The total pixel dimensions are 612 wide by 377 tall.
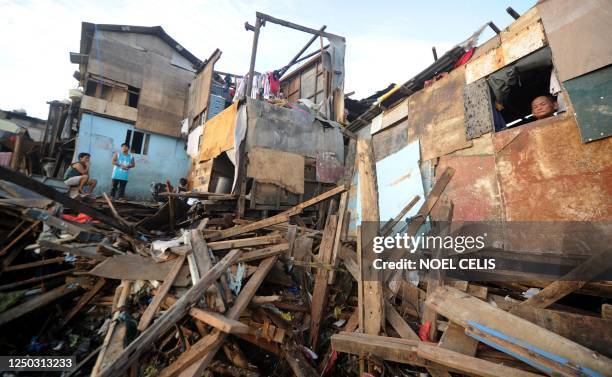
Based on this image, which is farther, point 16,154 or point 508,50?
point 16,154

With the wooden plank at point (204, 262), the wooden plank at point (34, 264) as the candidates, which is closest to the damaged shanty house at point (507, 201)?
the wooden plank at point (204, 262)

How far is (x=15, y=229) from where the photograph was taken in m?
4.48

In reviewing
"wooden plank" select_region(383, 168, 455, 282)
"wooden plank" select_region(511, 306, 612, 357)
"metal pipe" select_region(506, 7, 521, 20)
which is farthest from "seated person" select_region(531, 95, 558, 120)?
"wooden plank" select_region(511, 306, 612, 357)

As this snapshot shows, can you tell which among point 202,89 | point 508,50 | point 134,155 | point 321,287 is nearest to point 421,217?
point 321,287

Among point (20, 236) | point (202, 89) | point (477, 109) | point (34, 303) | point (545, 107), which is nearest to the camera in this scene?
point (34, 303)

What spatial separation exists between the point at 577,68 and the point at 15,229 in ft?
31.1

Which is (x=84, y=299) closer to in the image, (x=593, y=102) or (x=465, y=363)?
(x=465, y=363)

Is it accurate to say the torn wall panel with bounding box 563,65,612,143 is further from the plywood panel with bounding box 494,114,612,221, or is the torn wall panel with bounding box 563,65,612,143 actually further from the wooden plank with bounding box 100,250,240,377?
the wooden plank with bounding box 100,250,240,377

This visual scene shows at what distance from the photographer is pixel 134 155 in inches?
501

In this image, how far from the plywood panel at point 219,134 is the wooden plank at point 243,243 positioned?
18.4ft

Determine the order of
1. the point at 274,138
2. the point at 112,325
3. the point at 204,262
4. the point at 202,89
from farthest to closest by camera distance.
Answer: the point at 202,89
the point at 274,138
the point at 204,262
the point at 112,325

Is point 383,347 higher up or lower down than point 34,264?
lower down

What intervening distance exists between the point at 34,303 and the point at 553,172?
7.92 m

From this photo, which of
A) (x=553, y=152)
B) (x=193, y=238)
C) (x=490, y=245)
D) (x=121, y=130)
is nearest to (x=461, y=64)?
(x=553, y=152)
